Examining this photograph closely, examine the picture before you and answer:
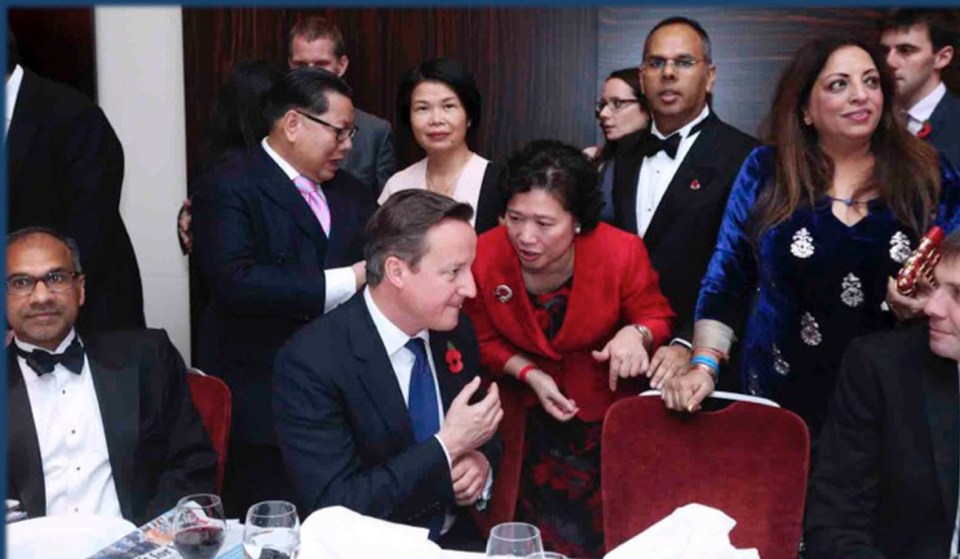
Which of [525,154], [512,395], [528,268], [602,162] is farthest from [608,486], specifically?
[602,162]

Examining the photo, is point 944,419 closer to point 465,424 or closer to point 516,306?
point 465,424

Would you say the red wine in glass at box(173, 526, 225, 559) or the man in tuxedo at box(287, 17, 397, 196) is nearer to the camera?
the red wine in glass at box(173, 526, 225, 559)

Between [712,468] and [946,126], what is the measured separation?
1.56m

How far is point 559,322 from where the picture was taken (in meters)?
2.79

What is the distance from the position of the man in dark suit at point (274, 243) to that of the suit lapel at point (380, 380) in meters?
0.61

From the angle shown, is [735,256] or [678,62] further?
[678,62]

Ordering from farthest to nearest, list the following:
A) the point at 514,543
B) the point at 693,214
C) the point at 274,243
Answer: the point at 693,214 → the point at 274,243 → the point at 514,543

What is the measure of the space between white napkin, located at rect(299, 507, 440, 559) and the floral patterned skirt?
43.3 inches

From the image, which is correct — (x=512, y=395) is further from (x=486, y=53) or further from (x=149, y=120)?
(x=149, y=120)

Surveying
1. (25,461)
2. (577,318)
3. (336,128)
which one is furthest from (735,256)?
(25,461)

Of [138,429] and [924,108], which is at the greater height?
[924,108]

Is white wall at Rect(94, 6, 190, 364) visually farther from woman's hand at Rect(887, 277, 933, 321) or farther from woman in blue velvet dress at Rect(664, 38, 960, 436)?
woman's hand at Rect(887, 277, 933, 321)

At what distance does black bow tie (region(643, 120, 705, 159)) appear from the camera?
10.4 ft

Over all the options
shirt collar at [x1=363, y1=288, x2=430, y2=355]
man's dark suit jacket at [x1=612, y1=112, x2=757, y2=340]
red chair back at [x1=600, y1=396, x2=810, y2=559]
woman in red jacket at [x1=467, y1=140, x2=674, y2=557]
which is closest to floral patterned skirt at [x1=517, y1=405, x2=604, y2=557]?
woman in red jacket at [x1=467, y1=140, x2=674, y2=557]
